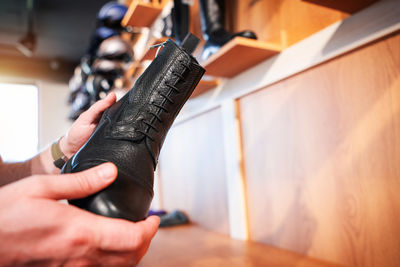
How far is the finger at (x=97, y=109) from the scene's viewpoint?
0.81 meters

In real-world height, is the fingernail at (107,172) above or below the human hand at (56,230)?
above

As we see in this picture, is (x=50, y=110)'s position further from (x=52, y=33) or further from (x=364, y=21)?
(x=364, y=21)

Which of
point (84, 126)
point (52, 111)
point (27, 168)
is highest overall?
point (52, 111)

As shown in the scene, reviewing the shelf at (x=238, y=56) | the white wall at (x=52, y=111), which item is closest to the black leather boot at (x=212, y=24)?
the shelf at (x=238, y=56)

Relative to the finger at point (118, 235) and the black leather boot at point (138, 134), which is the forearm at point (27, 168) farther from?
the finger at point (118, 235)

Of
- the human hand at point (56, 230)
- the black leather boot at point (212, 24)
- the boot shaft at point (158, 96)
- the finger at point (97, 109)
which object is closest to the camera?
the human hand at point (56, 230)

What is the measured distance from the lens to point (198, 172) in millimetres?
1653

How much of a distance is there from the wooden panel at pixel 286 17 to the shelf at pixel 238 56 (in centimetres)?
7

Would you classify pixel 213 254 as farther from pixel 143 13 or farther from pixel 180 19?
pixel 143 13

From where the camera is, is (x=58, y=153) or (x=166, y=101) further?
(x=58, y=153)

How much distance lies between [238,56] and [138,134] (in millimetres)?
615

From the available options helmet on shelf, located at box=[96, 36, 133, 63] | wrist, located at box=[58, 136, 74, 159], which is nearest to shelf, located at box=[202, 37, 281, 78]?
wrist, located at box=[58, 136, 74, 159]

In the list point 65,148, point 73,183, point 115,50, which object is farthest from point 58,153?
point 115,50

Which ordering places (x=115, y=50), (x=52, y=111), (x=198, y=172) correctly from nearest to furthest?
(x=198, y=172), (x=115, y=50), (x=52, y=111)
